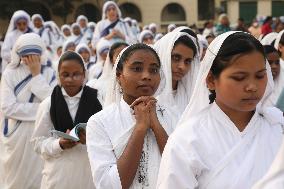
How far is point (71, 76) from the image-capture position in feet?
14.6

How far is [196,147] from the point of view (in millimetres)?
2324

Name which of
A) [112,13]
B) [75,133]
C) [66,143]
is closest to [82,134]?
[75,133]

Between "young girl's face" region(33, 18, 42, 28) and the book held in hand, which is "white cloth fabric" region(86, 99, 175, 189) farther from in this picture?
"young girl's face" region(33, 18, 42, 28)

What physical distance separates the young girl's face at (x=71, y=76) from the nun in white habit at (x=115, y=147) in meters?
1.25

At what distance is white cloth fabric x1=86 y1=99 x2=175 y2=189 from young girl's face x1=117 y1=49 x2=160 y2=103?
0.28ft

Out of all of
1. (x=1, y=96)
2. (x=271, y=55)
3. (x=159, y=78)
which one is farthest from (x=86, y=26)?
(x=159, y=78)

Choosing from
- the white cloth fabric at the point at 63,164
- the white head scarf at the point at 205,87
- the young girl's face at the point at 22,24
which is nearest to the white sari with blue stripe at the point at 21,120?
the white cloth fabric at the point at 63,164

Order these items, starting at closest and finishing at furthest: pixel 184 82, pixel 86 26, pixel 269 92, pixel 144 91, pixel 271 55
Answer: pixel 269 92 → pixel 144 91 → pixel 184 82 → pixel 271 55 → pixel 86 26

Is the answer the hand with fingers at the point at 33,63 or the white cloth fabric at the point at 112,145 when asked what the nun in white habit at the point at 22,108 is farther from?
the white cloth fabric at the point at 112,145

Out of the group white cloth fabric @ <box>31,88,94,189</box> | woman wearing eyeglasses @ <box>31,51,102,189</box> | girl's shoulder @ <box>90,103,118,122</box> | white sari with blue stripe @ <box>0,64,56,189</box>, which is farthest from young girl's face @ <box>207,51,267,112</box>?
white sari with blue stripe @ <box>0,64,56,189</box>

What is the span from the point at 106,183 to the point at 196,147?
2.42 feet

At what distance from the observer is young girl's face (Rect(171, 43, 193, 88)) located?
4008 mm

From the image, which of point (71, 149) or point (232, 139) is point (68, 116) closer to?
point (71, 149)

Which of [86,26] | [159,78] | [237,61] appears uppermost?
[237,61]
